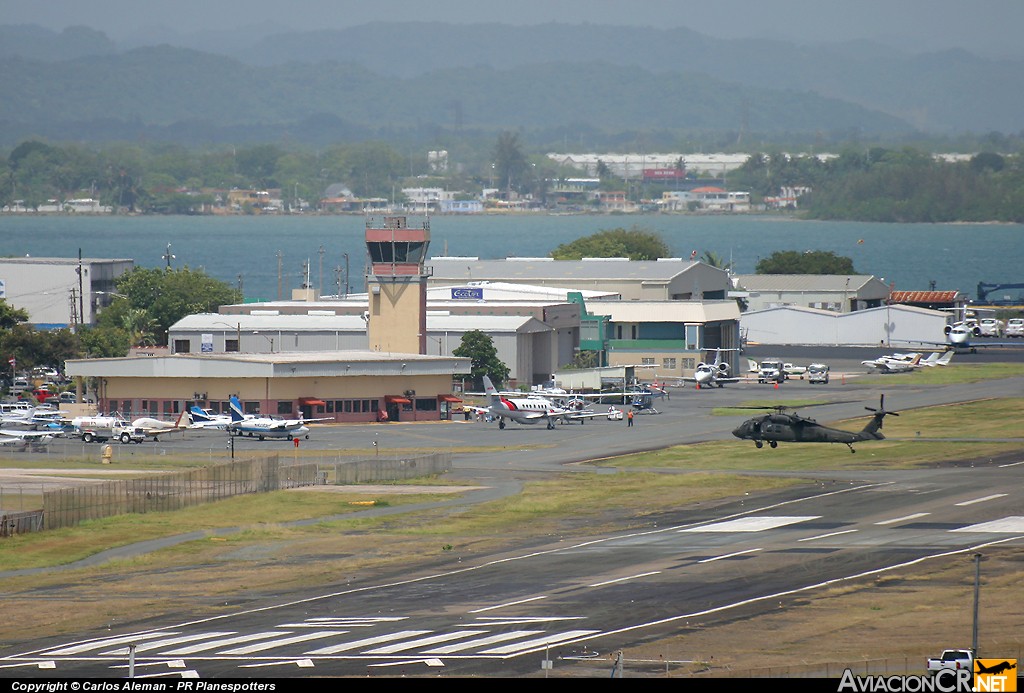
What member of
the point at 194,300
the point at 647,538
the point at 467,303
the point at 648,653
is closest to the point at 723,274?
the point at 467,303

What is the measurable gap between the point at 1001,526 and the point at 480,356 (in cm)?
7310

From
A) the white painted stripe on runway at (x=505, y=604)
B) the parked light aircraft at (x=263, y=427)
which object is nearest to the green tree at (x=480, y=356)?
the parked light aircraft at (x=263, y=427)

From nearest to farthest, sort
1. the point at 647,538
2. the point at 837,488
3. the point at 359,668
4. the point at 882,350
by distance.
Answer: the point at 359,668
the point at 647,538
the point at 837,488
the point at 882,350

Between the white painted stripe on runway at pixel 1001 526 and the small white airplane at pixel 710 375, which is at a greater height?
the small white airplane at pixel 710 375

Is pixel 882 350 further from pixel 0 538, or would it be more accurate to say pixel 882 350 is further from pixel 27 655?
pixel 27 655

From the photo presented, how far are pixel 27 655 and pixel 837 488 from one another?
4646 cm

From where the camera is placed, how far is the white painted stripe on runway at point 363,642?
4462 centimetres

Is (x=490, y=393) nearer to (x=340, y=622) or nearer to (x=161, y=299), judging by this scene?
(x=161, y=299)

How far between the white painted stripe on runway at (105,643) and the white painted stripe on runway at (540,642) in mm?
10501

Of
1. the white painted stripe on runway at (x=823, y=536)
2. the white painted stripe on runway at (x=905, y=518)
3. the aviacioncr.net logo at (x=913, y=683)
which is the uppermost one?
the aviacioncr.net logo at (x=913, y=683)

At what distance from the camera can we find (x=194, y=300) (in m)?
166

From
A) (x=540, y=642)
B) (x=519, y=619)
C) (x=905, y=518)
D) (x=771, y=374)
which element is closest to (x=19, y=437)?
(x=905, y=518)

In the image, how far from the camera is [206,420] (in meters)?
110

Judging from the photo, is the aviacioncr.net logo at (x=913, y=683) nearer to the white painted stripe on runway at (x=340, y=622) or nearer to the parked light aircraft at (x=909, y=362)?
the white painted stripe on runway at (x=340, y=622)
